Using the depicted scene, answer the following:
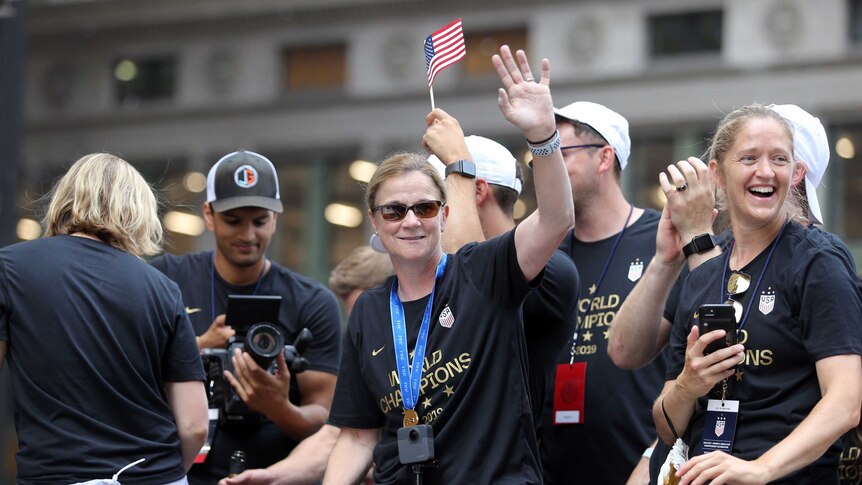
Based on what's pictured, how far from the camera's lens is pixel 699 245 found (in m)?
4.62

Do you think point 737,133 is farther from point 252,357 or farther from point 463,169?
point 252,357

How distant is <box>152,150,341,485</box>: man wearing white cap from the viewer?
6027 millimetres

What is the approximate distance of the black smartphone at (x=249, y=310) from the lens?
571 centimetres

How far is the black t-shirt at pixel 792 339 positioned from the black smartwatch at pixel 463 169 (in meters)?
1.36

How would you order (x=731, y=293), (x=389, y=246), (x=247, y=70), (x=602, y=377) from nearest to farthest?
(x=731, y=293) < (x=389, y=246) < (x=602, y=377) < (x=247, y=70)

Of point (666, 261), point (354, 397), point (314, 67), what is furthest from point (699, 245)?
point (314, 67)

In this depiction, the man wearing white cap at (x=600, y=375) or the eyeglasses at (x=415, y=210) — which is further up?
the eyeglasses at (x=415, y=210)

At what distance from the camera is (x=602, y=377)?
5.47 meters

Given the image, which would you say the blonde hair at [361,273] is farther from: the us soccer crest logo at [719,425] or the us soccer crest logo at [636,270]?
the us soccer crest logo at [719,425]

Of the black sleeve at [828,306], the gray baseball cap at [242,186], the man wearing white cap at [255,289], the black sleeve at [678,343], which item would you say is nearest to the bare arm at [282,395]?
the man wearing white cap at [255,289]

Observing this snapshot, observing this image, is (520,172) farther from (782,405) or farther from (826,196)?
(826,196)

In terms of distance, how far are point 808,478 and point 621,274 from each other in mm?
1809

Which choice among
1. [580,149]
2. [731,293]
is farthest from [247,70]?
[731,293]

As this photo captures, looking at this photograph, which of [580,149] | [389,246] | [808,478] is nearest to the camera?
[808,478]
